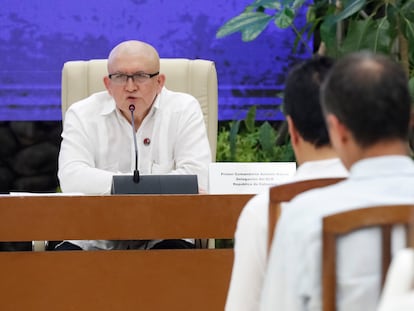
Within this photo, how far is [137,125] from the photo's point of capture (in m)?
3.94

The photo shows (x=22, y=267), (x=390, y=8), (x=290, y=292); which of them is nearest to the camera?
(x=290, y=292)

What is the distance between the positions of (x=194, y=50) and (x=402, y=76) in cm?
379

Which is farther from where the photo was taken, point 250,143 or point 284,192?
point 250,143

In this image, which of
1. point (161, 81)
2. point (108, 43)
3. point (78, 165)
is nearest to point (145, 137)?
point (161, 81)

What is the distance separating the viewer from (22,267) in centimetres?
288

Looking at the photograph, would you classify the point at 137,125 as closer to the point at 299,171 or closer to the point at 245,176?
the point at 245,176

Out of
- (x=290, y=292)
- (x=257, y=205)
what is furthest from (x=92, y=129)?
(x=290, y=292)

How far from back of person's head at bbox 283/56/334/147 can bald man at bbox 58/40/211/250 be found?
6.55 feet

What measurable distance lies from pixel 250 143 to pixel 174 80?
111 centimetres

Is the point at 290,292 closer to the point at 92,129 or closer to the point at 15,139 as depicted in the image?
the point at 92,129

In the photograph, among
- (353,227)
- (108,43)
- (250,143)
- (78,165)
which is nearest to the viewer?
(353,227)

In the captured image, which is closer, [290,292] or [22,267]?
[290,292]

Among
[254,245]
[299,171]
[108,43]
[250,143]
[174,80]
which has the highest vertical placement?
[108,43]

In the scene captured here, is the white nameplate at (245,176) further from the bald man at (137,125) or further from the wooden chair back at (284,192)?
the wooden chair back at (284,192)
